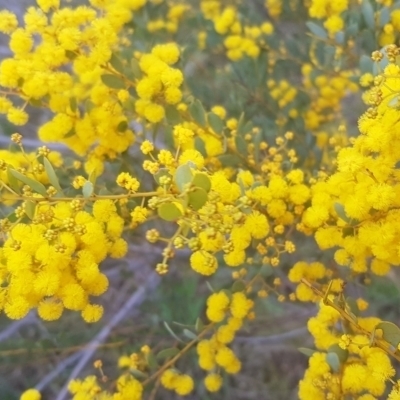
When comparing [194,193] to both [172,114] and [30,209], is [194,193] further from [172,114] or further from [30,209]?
[172,114]

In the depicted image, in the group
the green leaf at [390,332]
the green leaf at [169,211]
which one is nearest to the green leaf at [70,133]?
the green leaf at [169,211]

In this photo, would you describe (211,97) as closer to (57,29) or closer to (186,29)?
(186,29)

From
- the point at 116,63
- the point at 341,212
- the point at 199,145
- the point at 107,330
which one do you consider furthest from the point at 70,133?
the point at 107,330

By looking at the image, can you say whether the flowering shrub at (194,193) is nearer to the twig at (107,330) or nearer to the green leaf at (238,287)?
the green leaf at (238,287)

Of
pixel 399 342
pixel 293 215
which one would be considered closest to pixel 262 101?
pixel 293 215

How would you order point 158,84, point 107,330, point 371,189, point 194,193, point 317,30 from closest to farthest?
point 194,193
point 371,189
point 158,84
point 317,30
point 107,330
